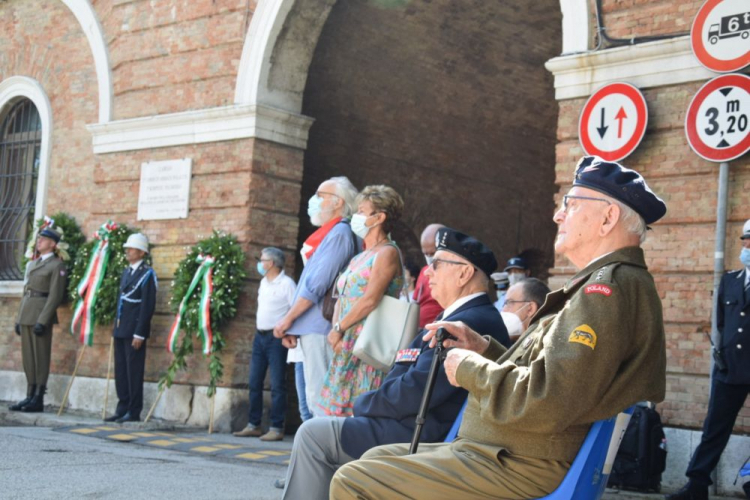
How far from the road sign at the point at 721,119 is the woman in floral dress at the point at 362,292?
7.83ft

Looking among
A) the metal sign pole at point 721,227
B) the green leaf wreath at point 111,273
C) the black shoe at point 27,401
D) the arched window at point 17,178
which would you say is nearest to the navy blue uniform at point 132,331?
the green leaf wreath at point 111,273

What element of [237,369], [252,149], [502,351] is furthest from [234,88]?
[502,351]

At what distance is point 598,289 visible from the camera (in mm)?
3090

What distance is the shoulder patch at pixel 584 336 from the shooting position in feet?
9.84

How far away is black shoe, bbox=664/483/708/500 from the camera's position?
6.75m

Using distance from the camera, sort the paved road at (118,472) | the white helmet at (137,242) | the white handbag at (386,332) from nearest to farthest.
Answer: the white handbag at (386,332) → the paved road at (118,472) → the white helmet at (137,242)

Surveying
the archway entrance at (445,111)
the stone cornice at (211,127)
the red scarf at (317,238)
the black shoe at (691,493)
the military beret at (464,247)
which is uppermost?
the archway entrance at (445,111)

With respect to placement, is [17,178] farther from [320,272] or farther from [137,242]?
[320,272]

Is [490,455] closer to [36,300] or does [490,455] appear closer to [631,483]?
[631,483]

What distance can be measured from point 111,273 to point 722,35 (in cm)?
705

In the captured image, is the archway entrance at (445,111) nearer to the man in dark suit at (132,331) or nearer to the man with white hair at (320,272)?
the man in dark suit at (132,331)

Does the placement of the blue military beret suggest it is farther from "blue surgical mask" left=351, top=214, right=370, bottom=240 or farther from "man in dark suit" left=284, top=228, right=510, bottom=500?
"blue surgical mask" left=351, top=214, right=370, bottom=240

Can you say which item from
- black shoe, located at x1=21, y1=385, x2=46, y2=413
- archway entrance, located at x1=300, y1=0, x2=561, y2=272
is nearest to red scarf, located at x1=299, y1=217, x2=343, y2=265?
archway entrance, located at x1=300, y1=0, x2=561, y2=272

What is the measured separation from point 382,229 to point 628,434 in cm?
224
